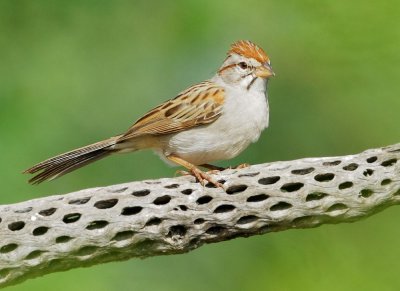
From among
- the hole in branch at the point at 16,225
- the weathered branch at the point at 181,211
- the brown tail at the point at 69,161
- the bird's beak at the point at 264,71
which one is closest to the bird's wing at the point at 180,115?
the brown tail at the point at 69,161

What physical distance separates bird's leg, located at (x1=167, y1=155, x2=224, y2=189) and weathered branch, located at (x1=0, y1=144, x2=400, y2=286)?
0.07 m

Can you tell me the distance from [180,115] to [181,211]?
126 centimetres

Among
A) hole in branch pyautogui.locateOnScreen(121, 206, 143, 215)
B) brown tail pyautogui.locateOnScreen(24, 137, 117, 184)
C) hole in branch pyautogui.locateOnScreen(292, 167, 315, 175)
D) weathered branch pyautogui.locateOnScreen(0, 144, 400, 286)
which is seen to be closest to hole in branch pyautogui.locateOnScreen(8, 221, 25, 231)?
weathered branch pyautogui.locateOnScreen(0, 144, 400, 286)

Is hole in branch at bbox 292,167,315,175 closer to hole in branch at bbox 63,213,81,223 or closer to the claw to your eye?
the claw

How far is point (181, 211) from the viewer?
506 centimetres

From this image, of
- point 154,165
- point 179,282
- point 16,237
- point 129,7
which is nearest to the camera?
point 16,237

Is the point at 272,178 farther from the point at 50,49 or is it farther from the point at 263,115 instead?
the point at 50,49

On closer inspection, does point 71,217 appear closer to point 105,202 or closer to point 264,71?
point 105,202

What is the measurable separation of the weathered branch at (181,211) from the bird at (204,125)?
0.79m

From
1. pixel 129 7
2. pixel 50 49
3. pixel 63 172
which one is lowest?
pixel 63 172

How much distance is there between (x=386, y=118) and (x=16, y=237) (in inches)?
88.7

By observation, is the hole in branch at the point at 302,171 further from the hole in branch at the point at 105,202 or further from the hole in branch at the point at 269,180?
the hole in branch at the point at 105,202

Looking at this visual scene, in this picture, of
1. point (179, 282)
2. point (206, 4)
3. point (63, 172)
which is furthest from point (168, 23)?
point (179, 282)

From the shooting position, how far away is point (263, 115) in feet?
20.1
